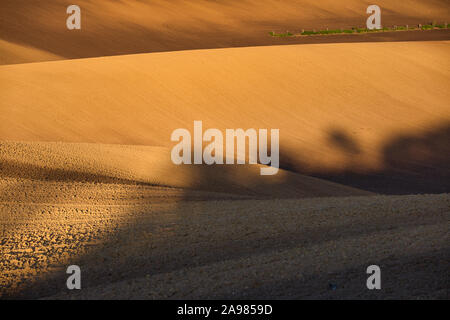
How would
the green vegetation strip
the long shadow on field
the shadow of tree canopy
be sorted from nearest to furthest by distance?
the long shadow on field
the shadow of tree canopy
the green vegetation strip

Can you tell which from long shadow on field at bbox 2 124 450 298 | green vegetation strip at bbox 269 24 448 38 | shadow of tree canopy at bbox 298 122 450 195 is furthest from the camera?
green vegetation strip at bbox 269 24 448 38

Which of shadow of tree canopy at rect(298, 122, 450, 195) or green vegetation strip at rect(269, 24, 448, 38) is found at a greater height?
green vegetation strip at rect(269, 24, 448, 38)

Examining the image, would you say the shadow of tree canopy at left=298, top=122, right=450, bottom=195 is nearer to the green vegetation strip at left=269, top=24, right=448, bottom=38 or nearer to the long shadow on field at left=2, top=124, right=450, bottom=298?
the long shadow on field at left=2, top=124, right=450, bottom=298

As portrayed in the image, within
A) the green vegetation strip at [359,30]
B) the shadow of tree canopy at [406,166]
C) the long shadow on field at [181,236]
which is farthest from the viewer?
the green vegetation strip at [359,30]

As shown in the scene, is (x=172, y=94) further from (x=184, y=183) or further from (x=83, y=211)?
(x=83, y=211)

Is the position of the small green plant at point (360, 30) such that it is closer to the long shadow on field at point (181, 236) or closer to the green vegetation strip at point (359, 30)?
the green vegetation strip at point (359, 30)

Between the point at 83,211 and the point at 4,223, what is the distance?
0.84m

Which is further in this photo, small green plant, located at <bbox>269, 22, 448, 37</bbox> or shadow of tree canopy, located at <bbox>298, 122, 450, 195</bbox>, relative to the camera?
small green plant, located at <bbox>269, 22, 448, 37</bbox>

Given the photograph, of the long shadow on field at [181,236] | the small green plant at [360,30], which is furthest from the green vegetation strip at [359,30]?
the long shadow on field at [181,236]

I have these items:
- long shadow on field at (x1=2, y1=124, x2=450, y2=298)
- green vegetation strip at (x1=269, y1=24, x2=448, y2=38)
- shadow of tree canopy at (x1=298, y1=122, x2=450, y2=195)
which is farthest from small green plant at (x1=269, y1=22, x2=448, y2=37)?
long shadow on field at (x1=2, y1=124, x2=450, y2=298)

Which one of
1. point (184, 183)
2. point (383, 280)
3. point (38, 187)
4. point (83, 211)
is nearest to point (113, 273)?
point (83, 211)

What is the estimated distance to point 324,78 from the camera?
1805 centimetres

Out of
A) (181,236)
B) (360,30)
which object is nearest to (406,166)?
(181,236)

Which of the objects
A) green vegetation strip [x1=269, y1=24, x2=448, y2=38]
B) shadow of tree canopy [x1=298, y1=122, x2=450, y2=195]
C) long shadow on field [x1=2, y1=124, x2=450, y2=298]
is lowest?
long shadow on field [x1=2, y1=124, x2=450, y2=298]
